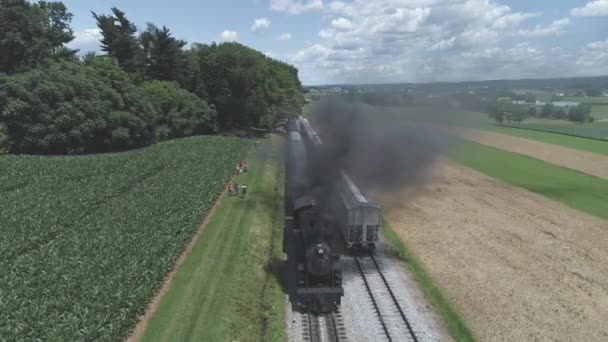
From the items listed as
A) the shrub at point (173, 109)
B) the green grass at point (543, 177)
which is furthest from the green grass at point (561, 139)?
the shrub at point (173, 109)

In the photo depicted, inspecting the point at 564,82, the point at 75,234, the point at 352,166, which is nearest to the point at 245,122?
the point at 352,166

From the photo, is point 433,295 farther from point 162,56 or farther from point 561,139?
point 561,139

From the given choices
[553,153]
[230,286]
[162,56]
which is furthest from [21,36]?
[553,153]

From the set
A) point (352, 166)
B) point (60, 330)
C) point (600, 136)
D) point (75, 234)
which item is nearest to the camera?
point (60, 330)

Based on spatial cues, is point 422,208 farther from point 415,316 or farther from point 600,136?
point 600,136

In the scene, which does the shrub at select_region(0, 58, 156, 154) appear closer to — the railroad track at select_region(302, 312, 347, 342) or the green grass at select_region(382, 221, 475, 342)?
the green grass at select_region(382, 221, 475, 342)

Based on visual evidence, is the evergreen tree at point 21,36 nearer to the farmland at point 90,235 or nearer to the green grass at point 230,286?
the farmland at point 90,235
